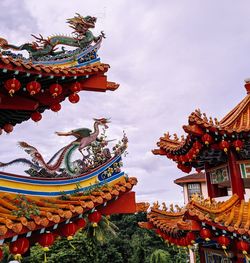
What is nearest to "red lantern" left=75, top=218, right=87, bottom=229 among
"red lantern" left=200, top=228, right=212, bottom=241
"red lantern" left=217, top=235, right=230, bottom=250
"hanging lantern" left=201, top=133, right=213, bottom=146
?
"red lantern" left=200, top=228, right=212, bottom=241

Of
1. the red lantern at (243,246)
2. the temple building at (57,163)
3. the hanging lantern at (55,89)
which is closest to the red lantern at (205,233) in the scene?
the red lantern at (243,246)

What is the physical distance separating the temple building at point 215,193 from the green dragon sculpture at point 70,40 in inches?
123

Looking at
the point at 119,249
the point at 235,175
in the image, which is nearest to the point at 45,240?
the point at 235,175

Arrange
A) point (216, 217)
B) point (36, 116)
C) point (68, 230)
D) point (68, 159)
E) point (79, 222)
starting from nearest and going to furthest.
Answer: point (68, 230), point (79, 222), point (68, 159), point (216, 217), point (36, 116)

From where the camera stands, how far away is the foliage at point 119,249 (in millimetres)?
19516

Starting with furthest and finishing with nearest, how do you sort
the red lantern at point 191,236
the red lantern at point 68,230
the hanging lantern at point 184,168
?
the hanging lantern at point 184,168
the red lantern at point 191,236
the red lantern at point 68,230

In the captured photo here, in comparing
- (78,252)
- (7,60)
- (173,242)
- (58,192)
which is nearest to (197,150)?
(173,242)

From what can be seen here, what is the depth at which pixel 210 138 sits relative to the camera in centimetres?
778

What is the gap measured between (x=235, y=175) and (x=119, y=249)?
2113cm

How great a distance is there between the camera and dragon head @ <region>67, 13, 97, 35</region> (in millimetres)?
7504

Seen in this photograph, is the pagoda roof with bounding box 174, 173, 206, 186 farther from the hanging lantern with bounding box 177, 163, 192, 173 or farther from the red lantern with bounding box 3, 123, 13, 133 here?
the red lantern with bounding box 3, 123, 13, 133

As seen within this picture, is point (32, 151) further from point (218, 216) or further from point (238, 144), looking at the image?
point (238, 144)

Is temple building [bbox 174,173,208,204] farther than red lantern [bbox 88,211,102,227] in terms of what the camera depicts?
Yes

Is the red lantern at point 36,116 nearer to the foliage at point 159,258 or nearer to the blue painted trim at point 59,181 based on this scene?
the blue painted trim at point 59,181
